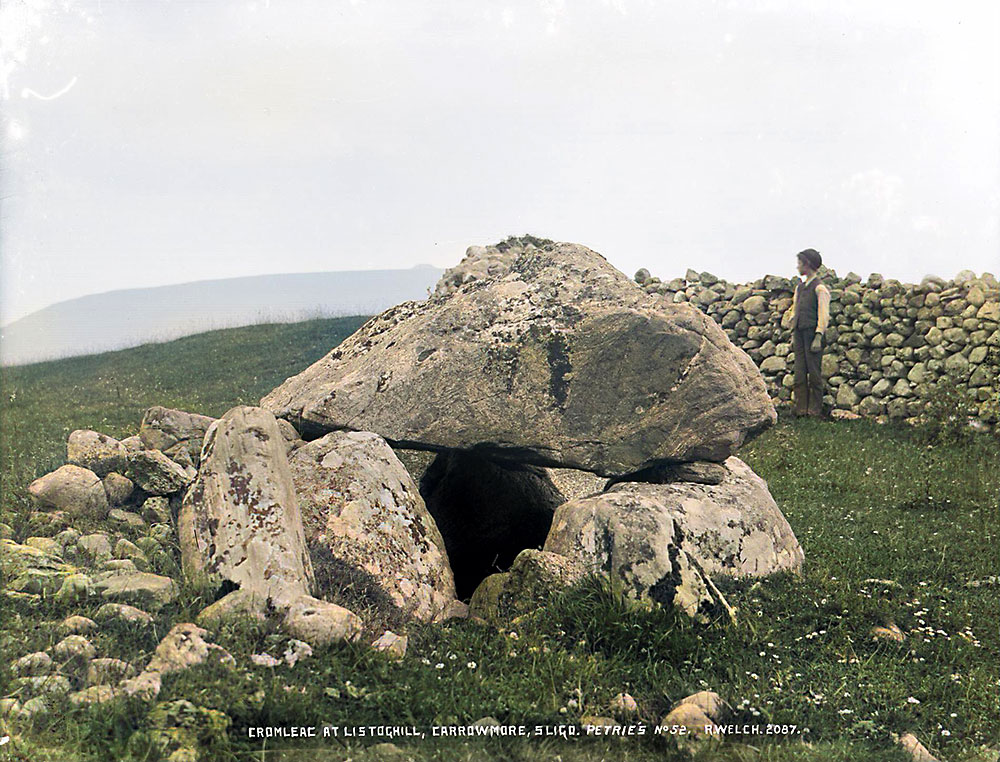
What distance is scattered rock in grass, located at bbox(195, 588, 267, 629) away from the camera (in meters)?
5.42

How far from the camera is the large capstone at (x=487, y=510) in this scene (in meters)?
8.88

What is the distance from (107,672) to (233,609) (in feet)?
2.72

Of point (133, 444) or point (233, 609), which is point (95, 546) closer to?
point (233, 609)

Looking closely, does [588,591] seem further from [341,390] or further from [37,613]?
[37,613]

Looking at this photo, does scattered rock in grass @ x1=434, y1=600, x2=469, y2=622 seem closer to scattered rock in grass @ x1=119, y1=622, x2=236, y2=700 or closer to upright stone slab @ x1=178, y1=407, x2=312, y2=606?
upright stone slab @ x1=178, y1=407, x2=312, y2=606

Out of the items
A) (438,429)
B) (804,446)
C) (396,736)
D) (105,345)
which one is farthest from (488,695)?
(105,345)

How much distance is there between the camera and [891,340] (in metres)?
18.6

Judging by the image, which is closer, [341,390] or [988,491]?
[341,390]

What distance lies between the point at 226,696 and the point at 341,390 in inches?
141

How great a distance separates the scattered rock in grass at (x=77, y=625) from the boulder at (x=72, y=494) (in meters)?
1.83

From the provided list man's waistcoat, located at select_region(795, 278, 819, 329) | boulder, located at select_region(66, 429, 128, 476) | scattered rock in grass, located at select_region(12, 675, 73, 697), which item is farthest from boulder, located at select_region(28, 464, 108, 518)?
man's waistcoat, located at select_region(795, 278, 819, 329)

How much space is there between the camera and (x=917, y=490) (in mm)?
11914

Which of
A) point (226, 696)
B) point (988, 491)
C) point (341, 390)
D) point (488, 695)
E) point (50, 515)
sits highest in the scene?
point (341, 390)

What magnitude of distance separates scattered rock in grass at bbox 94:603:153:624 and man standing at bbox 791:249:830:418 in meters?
15.0
